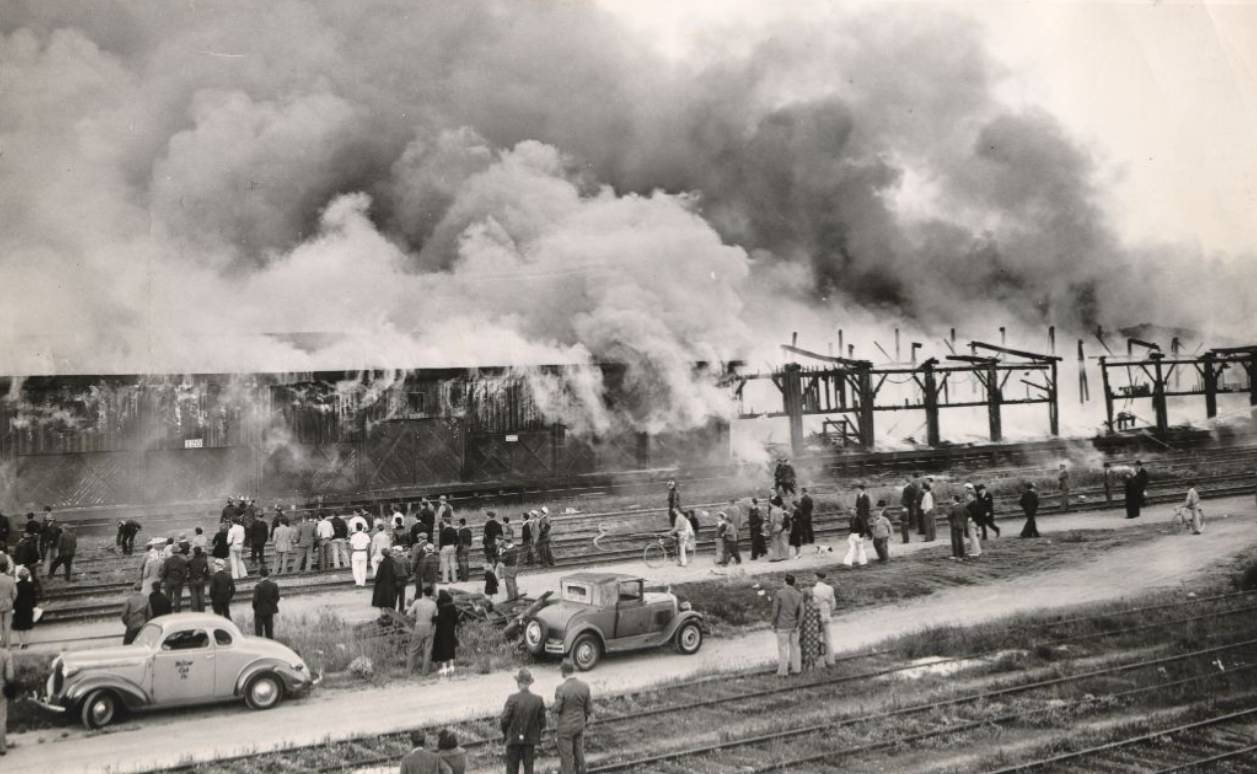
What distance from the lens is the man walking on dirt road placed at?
38.3 ft

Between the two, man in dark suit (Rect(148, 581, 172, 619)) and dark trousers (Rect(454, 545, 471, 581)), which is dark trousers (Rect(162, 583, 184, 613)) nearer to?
man in dark suit (Rect(148, 581, 172, 619))

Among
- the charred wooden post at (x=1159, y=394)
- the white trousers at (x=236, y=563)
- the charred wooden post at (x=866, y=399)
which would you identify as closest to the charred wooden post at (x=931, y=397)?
the charred wooden post at (x=866, y=399)

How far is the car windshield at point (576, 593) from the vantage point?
41.2 feet

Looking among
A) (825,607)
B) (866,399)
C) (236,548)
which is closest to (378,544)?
(236,548)

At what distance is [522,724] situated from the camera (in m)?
7.87

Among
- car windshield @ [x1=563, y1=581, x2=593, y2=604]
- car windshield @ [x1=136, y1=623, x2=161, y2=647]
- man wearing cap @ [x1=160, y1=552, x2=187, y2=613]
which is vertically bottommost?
car windshield @ [x1=563, y1=581, x2=593, y2=604]

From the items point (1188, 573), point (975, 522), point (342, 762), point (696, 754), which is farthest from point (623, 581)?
point (1188, 573)

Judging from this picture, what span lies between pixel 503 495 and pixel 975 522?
43.4ft

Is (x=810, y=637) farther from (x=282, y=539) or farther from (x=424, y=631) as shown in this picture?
(x=282, y=539)

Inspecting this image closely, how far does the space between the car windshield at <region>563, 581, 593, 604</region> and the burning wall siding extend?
14.4 meters

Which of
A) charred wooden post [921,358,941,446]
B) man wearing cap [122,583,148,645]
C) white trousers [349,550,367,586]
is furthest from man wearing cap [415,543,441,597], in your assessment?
charred wooden post [921,358,941,446]

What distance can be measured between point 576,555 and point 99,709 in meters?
11.1

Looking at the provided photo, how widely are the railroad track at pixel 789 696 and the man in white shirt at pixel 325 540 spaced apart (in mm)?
10096

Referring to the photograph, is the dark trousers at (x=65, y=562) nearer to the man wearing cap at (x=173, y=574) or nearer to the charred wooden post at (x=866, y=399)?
the man wearing cap at (x=173, y=574)
